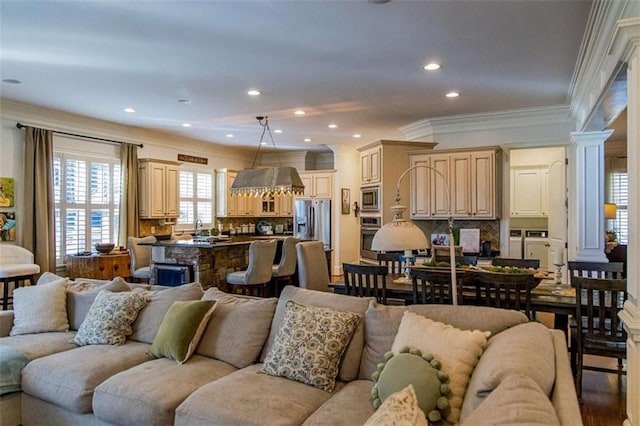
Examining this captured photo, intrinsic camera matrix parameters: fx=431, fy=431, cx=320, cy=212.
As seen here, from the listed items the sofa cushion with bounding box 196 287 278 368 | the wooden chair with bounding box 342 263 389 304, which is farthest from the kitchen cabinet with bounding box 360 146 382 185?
the sofa cushion with bounding box 196 287 278 368

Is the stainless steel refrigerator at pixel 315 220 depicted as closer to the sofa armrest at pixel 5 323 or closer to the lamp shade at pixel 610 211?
the lamp shade at pixel 610 211

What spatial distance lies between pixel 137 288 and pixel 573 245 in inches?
207

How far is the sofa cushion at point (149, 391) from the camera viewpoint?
7.23 ft

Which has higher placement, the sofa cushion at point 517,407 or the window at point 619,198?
the window at point 619,198

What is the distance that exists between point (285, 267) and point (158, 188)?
311 cm

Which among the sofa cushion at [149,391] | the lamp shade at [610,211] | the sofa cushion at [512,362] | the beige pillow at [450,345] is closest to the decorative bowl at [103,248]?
the sofa cushion at [149,391]

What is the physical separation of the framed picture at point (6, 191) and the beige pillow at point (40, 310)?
282cm

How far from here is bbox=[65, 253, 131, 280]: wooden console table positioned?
6.09m

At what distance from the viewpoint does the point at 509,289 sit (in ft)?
10.3

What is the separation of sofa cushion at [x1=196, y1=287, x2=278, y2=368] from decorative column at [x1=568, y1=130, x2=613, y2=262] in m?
4.20

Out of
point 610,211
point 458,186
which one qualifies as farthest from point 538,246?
point 458,186

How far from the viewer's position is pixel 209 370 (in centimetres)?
256

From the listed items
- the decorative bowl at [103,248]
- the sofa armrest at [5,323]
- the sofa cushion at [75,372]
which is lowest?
the sofa cushion at [75,372]

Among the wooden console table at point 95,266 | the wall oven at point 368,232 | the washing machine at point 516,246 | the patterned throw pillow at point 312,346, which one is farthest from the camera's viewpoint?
the washing machine at point 516,246
